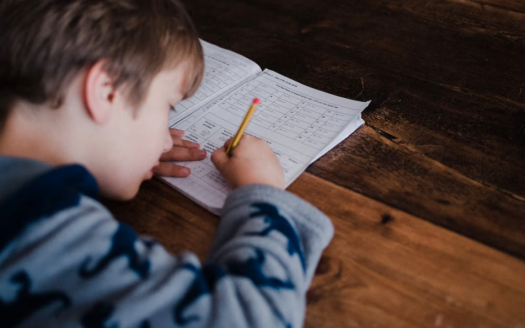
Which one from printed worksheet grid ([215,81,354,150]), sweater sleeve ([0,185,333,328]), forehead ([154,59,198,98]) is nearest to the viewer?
sweater sleeve ([0,185,333,328])

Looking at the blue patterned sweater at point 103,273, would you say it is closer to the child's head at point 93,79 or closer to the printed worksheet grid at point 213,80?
the child's head at point 93,79

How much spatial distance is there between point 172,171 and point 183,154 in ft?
0.14

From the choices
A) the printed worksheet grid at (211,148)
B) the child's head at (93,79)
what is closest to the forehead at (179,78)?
the child's head at (93,79)

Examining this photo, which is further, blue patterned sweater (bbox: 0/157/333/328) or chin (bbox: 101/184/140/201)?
chin (bbox: 101/184/140/201)

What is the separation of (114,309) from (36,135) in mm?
299

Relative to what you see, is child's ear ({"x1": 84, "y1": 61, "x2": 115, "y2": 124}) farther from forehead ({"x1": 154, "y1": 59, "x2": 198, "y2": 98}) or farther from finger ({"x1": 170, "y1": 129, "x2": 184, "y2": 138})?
finger ({"x1": 170, "y1": 129, "x2": 184, "y2": 138})

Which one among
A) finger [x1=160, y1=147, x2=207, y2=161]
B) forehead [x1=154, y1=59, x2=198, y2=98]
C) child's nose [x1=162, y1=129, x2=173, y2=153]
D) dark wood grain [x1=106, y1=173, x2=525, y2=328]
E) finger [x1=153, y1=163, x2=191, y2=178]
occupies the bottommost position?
dark wood grain [x1=106, y1=173, x2=525, y2=328]

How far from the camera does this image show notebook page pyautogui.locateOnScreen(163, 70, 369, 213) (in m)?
0.75

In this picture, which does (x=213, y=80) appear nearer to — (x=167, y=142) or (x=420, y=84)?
(x=167, y=142)

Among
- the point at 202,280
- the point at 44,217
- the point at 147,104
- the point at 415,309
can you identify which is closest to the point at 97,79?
the point at 147,104

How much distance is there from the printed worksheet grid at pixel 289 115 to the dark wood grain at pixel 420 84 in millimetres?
50

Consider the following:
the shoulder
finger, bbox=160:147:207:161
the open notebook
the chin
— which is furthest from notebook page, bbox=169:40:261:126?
the shoulder

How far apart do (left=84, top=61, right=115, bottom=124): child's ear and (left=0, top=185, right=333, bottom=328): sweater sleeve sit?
5.6 inches

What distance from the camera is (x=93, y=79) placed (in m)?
0.60
